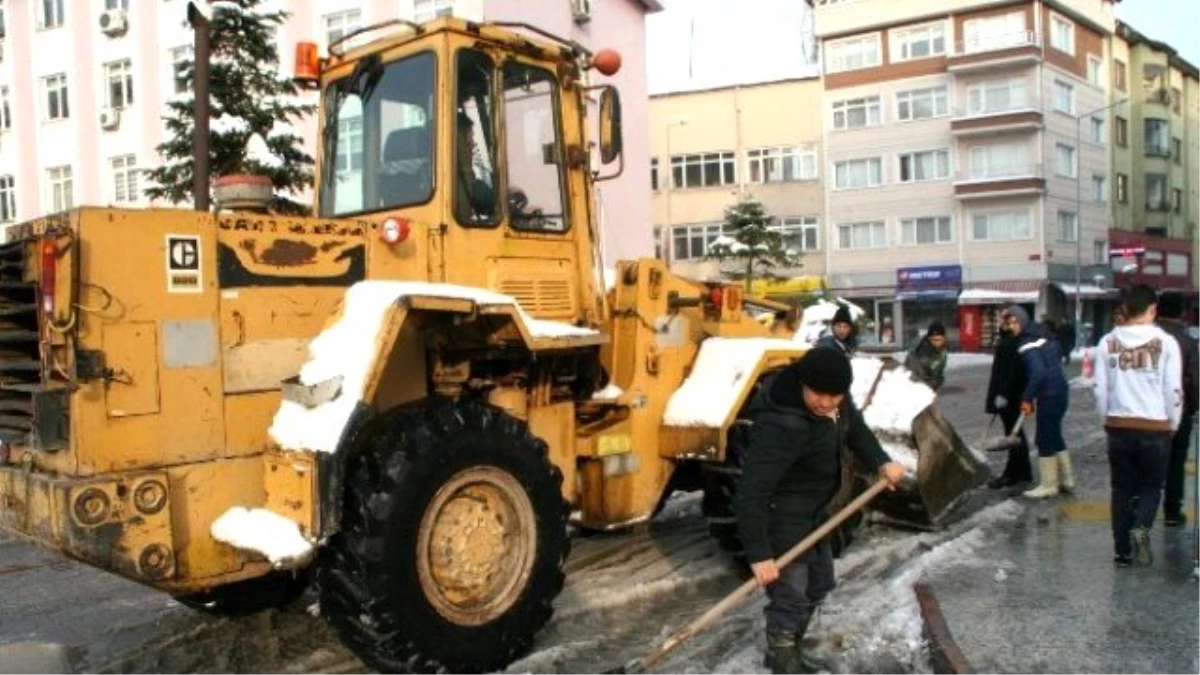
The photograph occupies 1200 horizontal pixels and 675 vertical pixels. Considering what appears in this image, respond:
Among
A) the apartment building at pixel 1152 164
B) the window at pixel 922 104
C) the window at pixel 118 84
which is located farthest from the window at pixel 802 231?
the window at pixel 118 84

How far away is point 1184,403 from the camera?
826 cm

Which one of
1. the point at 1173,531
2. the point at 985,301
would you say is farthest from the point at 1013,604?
the point at 985,301

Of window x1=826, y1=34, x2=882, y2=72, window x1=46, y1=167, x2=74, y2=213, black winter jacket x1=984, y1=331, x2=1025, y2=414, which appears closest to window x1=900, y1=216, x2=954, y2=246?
window x1=826, y1=34, x2=882, y2=72

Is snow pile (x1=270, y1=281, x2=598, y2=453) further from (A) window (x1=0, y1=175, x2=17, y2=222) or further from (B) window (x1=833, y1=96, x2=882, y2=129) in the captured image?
(B) window (x1=833, y1=96, x2=882, y2=129)

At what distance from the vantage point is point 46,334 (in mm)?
4484

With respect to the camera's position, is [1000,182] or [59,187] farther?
[1000,182]

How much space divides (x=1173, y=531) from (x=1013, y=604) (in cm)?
267

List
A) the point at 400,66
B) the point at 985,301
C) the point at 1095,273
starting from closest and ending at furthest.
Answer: the point at 400,66
the point at 985,301
the point at 1095,273

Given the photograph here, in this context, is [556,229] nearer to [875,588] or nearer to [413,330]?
[413,330]

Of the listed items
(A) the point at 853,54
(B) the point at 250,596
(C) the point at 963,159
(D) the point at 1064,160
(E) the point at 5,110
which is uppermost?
(A) the point at 853,54

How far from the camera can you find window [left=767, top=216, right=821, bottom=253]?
169 ft

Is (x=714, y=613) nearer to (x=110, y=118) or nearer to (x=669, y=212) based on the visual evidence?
(x=110, y=118)

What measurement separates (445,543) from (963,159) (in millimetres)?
46894

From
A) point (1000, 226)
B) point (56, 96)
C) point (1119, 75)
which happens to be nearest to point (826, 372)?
point (56, 96)
